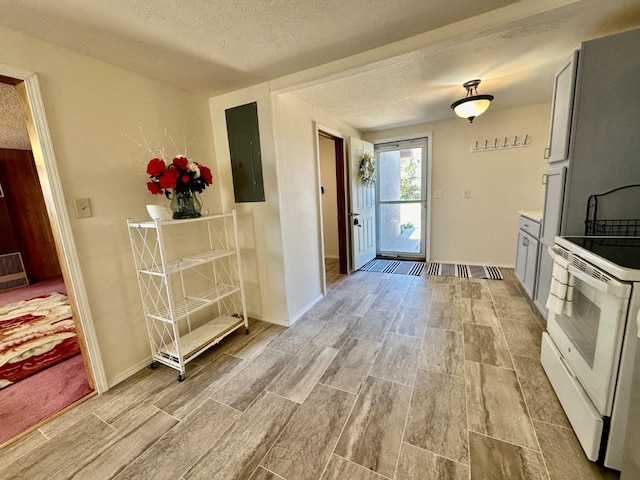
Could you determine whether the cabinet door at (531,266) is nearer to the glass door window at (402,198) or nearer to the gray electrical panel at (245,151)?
the glass door window at (402,198)

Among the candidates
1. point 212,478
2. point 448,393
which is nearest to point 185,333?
point 212,478

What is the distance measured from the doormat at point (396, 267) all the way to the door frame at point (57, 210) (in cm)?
332

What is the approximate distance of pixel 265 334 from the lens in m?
2.46

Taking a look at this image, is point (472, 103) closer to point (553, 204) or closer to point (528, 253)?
point (553, 204)

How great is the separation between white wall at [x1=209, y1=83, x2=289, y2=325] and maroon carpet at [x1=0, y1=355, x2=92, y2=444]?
55.2 inches

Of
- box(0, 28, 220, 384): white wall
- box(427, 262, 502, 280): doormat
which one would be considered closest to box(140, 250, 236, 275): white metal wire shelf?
box(0, 28, 220, 384): white wall

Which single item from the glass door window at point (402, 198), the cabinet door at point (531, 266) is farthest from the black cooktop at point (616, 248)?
the glass door window at point (402, 198)

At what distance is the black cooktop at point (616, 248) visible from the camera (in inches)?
44.7

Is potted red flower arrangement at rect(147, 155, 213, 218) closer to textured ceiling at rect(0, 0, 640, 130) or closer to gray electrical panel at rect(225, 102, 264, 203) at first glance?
gray electrical panel at rect(225, 102, 264, 203)

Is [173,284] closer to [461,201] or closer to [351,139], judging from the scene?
[351,139]

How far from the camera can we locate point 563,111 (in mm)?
1910

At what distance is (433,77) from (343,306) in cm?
242

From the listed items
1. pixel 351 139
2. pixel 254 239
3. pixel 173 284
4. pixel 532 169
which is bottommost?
pixel 173 284

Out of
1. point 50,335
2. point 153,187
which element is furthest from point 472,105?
point 50,335
